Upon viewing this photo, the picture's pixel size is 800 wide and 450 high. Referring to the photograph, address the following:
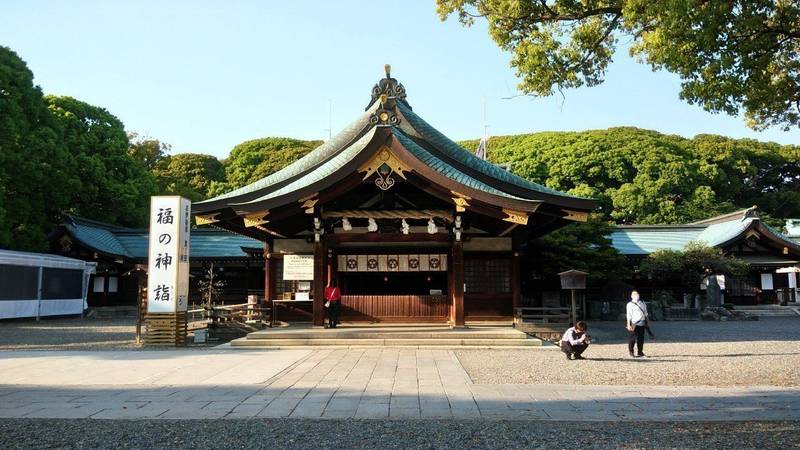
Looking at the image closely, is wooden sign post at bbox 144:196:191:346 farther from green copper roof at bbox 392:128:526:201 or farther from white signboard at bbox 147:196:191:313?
green copper roof at bbox 392:128:526:201

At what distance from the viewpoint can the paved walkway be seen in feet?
22.3

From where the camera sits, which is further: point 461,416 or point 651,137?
point 651,137

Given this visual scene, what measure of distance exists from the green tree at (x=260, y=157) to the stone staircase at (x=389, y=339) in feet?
123

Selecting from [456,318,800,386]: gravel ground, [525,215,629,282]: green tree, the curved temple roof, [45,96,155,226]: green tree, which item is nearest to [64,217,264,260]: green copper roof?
[45,96,155,226]: green tree

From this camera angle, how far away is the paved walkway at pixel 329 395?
6.79m

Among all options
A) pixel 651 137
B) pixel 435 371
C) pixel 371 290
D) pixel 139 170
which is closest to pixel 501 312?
pixel 371 290

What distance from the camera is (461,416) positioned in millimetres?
6637

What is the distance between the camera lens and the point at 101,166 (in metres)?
31.0

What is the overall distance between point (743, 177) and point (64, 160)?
46325 millimetres

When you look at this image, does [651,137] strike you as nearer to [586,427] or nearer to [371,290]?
[371,290]

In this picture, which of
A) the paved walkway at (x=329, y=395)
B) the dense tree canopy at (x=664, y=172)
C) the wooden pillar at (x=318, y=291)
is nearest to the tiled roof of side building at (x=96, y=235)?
the wooden pillar at (x=318, y=291)

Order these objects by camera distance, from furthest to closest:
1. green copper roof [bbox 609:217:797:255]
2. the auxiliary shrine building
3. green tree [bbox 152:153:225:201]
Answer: green tree [bbox 152:153:225:201] < green copper roof [bbox 609:217:797:255] < the auxiliary shrine building

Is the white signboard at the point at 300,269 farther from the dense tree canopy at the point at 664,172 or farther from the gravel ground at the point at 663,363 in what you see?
the dense tree canopy at the point at 664,172

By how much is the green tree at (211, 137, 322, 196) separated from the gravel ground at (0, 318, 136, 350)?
2953 cm
